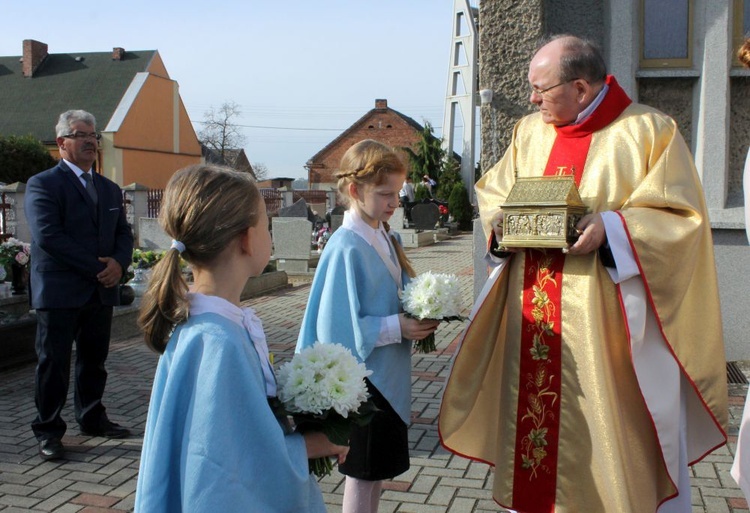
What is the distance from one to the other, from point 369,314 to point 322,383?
0.93 metres

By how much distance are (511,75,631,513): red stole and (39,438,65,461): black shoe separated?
2.90m

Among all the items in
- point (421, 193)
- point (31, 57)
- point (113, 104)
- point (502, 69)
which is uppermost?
point (31, 57)

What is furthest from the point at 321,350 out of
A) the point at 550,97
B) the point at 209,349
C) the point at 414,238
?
the point at 414,238

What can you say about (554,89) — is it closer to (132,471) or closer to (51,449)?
(132,471)

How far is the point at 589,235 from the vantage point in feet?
9.25

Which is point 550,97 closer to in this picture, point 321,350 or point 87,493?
point 321,350

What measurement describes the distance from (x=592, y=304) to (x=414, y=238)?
17.7 metres

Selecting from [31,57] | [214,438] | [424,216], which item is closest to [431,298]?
[214,438]

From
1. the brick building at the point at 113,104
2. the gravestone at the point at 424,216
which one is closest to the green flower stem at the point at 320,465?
the gravestone at the point at 424,216

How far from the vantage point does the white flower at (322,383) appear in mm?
1968

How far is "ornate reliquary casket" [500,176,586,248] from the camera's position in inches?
111

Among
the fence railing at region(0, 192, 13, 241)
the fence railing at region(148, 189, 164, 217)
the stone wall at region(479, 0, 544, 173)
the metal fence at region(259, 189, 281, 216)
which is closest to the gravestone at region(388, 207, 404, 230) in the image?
the metal fence at region(259, 189, 281, 216)

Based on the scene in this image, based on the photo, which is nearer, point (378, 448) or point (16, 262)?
point (378, 448)

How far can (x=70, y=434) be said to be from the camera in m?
5.09
